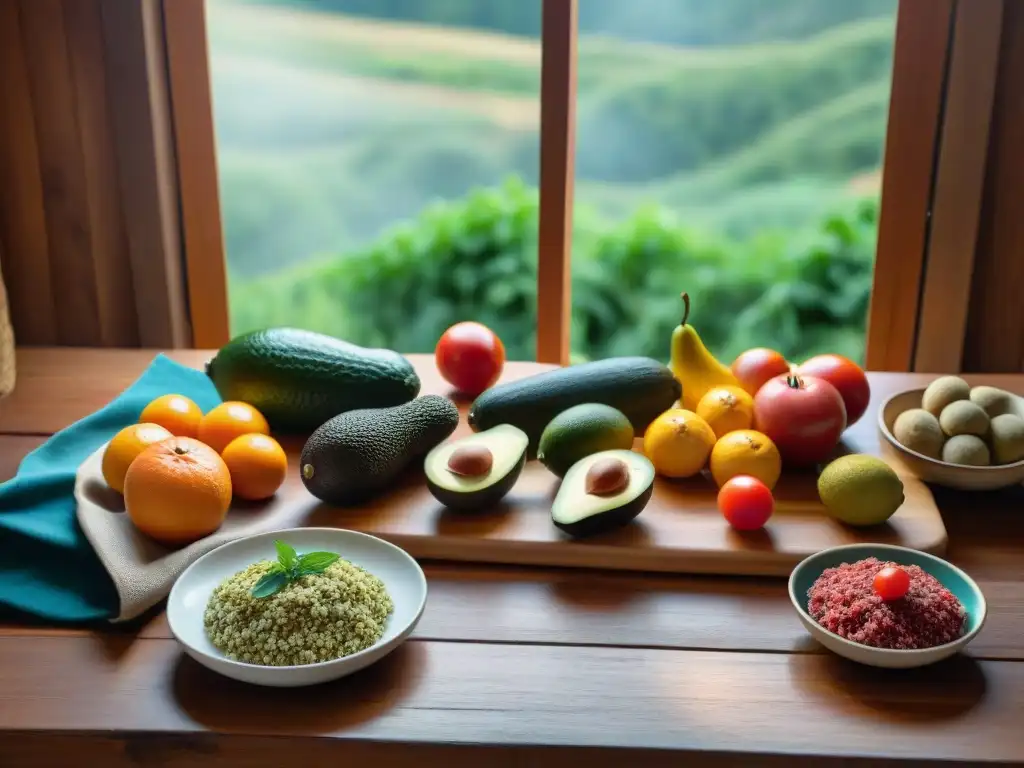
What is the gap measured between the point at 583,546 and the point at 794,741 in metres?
0.30

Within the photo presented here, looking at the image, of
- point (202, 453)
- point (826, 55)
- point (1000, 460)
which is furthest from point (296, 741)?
point (826, 55)

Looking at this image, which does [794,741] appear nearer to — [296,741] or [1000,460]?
[296,741]

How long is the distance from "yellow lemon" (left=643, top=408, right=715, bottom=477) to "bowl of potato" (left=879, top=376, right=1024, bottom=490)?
214 millimetres

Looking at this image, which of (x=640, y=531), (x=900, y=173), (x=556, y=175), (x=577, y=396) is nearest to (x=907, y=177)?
(x=900, y=173)

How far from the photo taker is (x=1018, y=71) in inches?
59.1

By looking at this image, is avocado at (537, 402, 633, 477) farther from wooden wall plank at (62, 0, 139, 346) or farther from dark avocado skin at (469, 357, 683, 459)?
wooden wall plank at (62, 0, 139, 346)

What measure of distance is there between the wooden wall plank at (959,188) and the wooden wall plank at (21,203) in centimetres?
140

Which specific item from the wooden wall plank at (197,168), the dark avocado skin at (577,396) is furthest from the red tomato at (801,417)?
the wooden wall plank at (197,168)

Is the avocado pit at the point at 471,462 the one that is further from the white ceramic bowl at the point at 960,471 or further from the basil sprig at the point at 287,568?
the white ceramic bowl at the point at 960,471

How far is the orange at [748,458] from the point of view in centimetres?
111

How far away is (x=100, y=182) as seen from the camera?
1650mm

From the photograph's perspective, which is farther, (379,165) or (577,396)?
(379,165)

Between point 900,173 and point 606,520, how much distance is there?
2.85ft

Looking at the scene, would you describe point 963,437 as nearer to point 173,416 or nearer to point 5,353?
point 173,416
